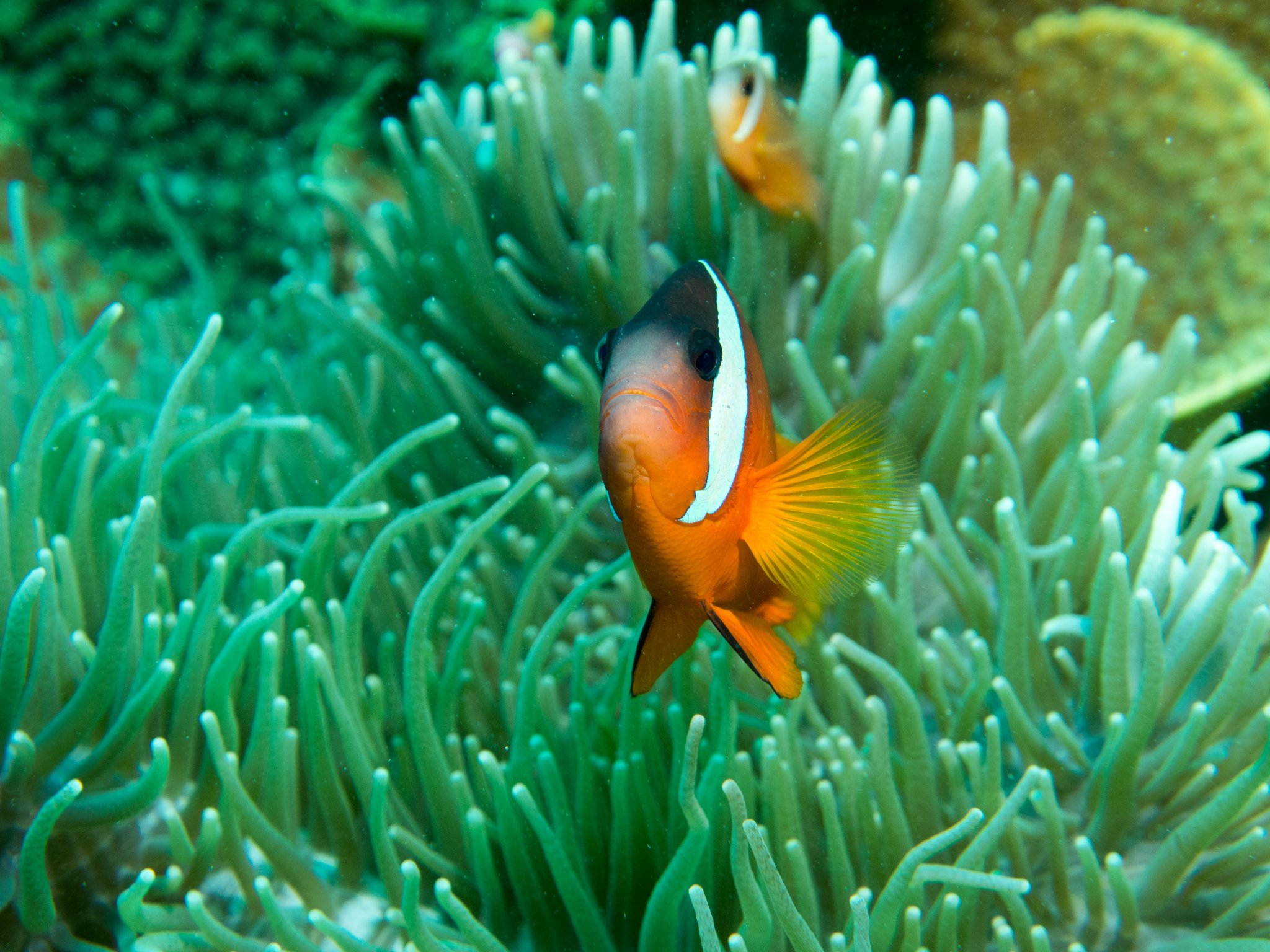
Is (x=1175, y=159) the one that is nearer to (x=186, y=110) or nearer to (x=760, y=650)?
(x=760, y=650)

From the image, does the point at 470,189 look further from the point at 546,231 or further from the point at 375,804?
the point at 375,804

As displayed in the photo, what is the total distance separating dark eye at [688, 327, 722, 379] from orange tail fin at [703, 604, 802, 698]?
24 centimetres

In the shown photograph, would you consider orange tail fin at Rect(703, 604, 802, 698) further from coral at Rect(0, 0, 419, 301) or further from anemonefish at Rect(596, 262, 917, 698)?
coral at Rect(0, 0, 419, 301)

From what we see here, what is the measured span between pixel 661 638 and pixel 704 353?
0.31 m

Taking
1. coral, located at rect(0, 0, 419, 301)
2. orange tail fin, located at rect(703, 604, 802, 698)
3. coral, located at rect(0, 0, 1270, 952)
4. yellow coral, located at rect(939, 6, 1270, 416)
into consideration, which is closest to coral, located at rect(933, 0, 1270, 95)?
yellow coral, located at rect(939, 6, 1270, 416)

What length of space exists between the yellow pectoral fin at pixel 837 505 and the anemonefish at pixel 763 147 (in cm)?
92

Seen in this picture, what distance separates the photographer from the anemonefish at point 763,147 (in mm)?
1709

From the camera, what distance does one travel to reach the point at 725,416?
0.82 meters

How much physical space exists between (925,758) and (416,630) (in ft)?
2.32

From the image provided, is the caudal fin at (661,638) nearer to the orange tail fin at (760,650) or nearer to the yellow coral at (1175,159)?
the orange tail fin at (760,650)

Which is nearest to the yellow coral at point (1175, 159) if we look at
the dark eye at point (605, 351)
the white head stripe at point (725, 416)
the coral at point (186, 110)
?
the white head stripe at point (725, 416)

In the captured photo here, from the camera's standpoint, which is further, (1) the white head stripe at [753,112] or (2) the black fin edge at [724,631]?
(1) the white head stripe at [753,112]

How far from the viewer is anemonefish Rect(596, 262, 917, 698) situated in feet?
2.42

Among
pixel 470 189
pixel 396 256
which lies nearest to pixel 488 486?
pixel 470 189
